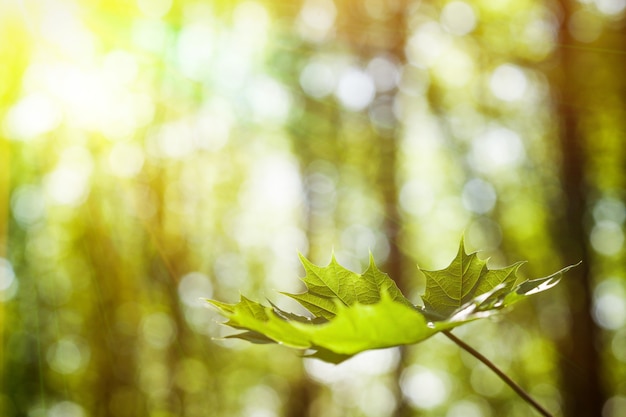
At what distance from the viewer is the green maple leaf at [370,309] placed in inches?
30.1

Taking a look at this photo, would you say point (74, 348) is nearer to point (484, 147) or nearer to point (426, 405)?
point (426, 405)

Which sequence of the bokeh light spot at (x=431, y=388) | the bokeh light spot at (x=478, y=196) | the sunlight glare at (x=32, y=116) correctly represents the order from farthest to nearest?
the bokeh light spot at (x=431, y=388), the sunlight glare at (x=32, y=116), the bokeh light spot at (x=478, y=196)

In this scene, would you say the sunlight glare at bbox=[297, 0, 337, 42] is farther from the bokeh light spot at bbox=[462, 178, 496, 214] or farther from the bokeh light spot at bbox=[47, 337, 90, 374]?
the bokeh light spot at bbox=[47, 337, 90, 374]

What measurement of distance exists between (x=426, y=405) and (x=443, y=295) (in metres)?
15.2

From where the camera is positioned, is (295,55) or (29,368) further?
(29,368)

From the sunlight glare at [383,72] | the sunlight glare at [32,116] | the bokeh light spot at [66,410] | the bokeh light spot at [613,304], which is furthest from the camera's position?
the bokeh light spot at [66,410]

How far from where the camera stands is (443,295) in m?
1.12

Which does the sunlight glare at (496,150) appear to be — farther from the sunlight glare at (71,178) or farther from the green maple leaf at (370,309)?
the green maple leaf at (370,309)

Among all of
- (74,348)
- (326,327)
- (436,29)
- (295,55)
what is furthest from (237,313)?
(74,348)

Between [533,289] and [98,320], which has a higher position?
[533,289]

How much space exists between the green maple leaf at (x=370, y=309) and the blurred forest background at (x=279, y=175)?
28.1 ft

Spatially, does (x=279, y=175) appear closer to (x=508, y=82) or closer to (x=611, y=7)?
(x=508, y=82)

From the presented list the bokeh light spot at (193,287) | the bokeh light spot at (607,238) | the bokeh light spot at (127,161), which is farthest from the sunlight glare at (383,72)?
the bokeh light spot at (193,287)

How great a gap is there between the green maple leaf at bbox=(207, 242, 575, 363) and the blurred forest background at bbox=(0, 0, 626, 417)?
28.1ft
